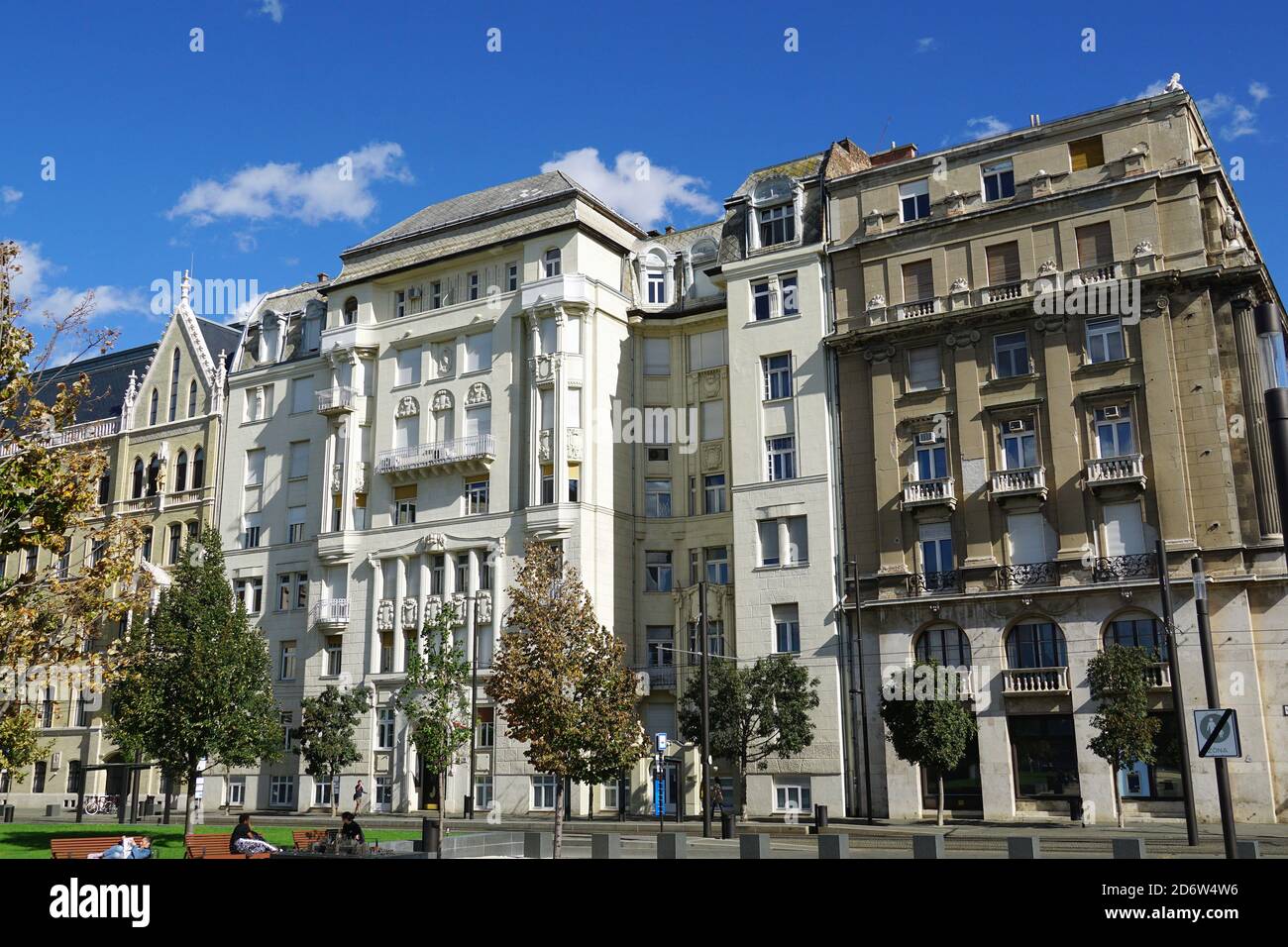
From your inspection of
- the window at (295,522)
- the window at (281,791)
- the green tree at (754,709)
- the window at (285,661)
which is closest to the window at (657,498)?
the green tree at (754,709)

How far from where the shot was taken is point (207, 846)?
1003 inches

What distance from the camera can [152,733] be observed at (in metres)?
36.8

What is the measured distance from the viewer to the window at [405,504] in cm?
5453

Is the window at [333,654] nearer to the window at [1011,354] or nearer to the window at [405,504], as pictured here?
the window at [405,504]

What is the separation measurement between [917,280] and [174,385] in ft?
142

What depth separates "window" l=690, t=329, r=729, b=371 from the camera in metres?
52.2

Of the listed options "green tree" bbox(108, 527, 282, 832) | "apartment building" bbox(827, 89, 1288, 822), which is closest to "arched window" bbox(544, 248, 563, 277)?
"apartment building" bbox(827, 89, 1288, 822)

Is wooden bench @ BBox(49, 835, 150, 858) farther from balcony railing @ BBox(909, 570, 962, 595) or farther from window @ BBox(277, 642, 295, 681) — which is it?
window @ BBox(277, 642, 295, 681)

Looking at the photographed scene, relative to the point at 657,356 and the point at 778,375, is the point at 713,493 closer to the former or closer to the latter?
the point at 778,375

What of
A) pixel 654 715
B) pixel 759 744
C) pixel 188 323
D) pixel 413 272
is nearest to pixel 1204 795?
pixel 759 744

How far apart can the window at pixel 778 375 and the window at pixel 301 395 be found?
25342mm

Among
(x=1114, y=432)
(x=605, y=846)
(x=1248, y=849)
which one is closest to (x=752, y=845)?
(x=605, y=846)
